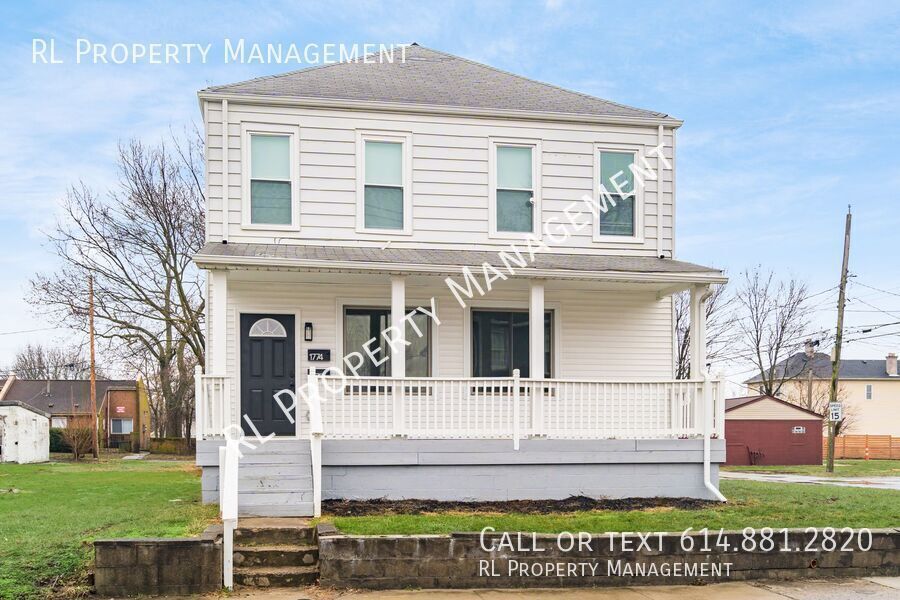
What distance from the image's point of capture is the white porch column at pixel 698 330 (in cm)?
1325

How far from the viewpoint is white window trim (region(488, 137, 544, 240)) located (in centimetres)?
1423

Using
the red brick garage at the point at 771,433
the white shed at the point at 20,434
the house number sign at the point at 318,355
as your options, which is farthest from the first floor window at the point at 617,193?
the white shed at the point at 20,434

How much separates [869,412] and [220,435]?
5398 cm

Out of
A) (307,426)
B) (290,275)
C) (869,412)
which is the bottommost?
(869,412)

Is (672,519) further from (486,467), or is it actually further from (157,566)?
(157,566)

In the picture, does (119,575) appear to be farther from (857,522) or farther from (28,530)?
(857,522)

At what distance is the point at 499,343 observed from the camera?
1427 centimetres

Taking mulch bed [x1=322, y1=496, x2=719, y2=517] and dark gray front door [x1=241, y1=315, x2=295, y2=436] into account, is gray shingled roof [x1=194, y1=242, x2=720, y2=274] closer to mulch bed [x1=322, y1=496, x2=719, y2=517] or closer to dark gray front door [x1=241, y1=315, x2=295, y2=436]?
dark gray front door [x1=241, y1=315, x2=295, y2=436]

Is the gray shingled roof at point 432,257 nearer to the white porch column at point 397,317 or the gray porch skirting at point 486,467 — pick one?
the white porch column at point 397,317

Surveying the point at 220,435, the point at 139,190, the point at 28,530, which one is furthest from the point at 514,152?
the point at 139,190

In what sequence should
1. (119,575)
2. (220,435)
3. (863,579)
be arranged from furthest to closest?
(220,435)
(863,579)
(119,575)

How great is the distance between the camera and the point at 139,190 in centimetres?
2914

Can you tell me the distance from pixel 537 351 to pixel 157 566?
258 inches

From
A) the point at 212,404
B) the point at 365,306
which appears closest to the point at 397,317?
the point at 365,306
